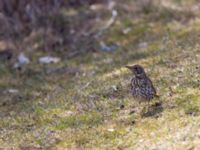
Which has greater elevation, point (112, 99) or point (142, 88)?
point (142, 88)

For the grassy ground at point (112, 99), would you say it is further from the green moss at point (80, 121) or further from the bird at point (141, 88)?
the bird at point (141, 88)

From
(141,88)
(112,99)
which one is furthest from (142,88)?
(112,99)

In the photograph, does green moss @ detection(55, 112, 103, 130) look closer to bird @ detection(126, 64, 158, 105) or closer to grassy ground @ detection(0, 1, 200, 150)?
grassy ground @ detection(0, 1, 200, 150)

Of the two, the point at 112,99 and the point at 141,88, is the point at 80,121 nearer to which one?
the point at 112,99

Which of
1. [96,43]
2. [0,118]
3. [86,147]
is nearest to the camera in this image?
[86,147]

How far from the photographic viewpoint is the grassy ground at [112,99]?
364 inches

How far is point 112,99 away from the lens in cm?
1102

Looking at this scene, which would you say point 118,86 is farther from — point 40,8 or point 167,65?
point 40,8

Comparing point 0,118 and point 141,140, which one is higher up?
point 141,140

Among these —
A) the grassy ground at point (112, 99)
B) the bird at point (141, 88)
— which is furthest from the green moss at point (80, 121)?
the bird at point (141, 88)

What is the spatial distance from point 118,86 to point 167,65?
123 cm

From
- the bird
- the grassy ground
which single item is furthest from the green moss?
the bird

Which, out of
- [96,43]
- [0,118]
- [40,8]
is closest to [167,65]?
[0,118]

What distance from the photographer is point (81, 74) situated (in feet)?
47.0
